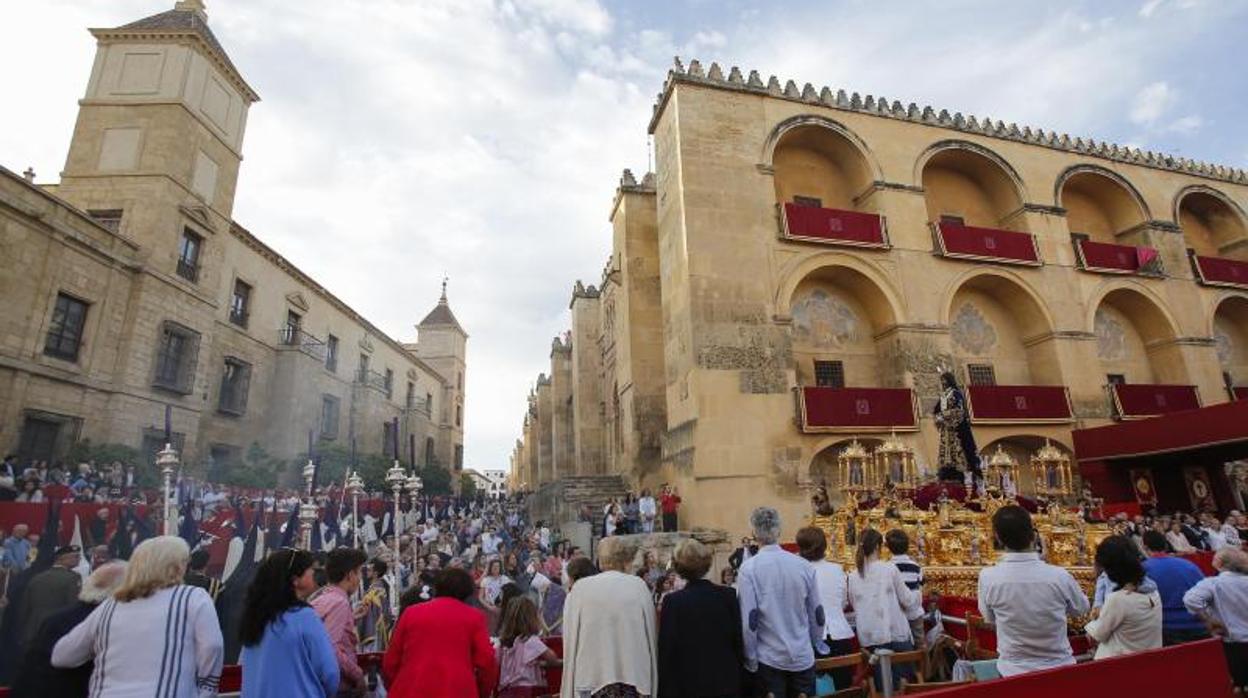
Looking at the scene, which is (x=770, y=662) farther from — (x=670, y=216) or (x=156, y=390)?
(x=156, y=390)

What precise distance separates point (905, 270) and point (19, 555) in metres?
20.0

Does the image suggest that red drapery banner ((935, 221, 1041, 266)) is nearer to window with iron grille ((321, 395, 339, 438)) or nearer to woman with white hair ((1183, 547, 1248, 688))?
woman with white hair ((1183, 547, 1248, 688))

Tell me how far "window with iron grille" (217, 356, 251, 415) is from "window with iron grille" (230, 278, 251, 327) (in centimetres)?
158

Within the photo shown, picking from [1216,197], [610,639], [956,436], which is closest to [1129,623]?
[610,639]

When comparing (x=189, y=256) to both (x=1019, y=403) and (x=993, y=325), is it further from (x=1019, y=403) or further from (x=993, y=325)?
(x=993, y=325)

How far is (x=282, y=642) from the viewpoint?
286 cm

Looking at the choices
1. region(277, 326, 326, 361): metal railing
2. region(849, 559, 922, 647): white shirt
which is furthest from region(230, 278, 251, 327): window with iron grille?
region(849, 559, 922, 647): white shirt

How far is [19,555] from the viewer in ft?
26.0

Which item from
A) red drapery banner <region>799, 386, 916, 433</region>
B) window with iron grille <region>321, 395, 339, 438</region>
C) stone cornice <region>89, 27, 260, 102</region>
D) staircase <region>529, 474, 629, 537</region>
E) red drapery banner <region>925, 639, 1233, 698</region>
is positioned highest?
stone cornice <region>89, 27, 260, 102</region>

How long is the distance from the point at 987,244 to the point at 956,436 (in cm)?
1057

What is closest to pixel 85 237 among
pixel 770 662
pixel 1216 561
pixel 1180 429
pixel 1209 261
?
pixel 770 662

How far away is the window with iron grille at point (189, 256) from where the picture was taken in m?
19.7

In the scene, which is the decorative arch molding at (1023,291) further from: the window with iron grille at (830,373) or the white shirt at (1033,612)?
the white shirt at (1033,612)

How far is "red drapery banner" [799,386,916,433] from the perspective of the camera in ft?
50.7
